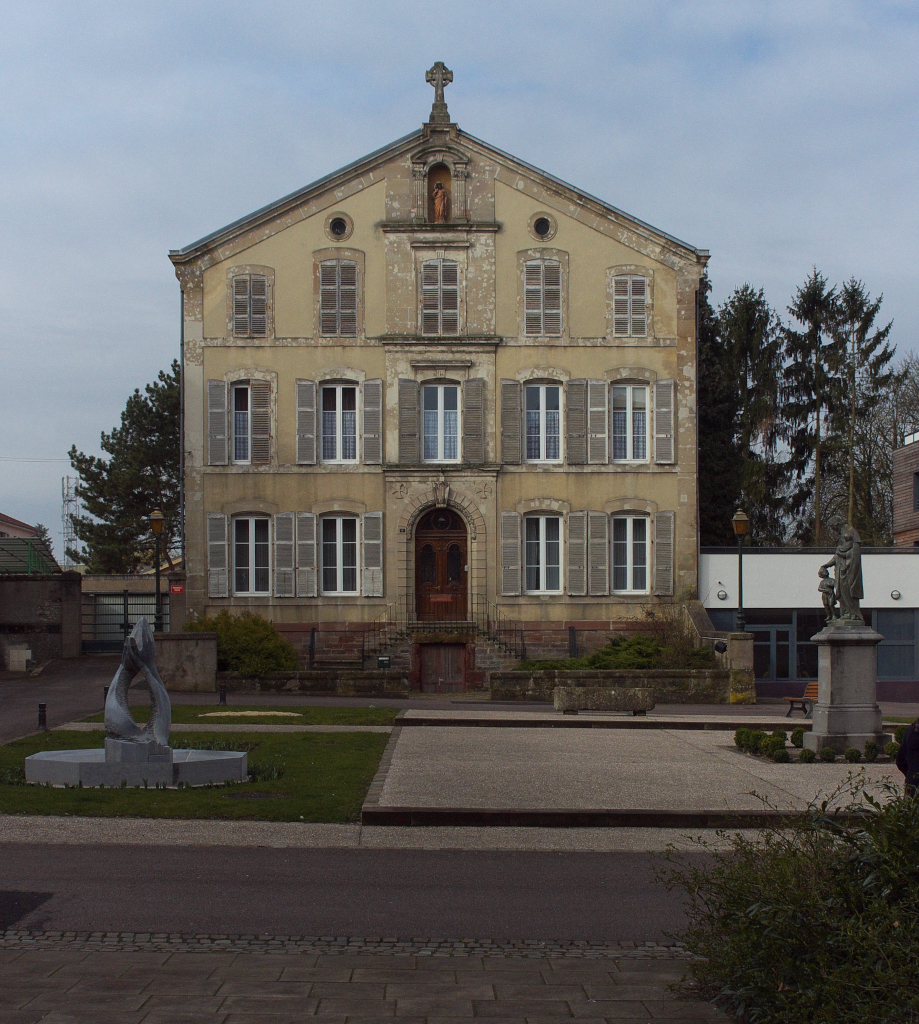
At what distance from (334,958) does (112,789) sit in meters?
6.77

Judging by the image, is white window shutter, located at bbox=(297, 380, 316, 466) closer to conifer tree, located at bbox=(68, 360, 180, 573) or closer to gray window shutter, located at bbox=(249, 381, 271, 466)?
gray window shutter, located at bbox=(249, 381, 271, 466)

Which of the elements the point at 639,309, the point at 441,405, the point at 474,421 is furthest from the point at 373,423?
the point at 639,309

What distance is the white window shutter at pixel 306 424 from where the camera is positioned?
34.3 m

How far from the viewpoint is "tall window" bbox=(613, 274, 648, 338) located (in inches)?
1375

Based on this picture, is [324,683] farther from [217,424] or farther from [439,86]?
[439,86]

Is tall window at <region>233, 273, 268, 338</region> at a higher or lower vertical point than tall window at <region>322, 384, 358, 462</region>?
higher

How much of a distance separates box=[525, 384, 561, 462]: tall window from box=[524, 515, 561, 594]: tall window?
1829 millimetres

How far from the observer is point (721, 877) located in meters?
5.99

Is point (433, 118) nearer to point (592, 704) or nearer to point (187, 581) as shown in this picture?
point (187, 581)

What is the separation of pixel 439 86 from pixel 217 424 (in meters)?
11.9

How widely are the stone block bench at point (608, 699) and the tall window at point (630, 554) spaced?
35.8 ft

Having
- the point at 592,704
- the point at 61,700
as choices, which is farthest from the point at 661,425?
the point at 61,700

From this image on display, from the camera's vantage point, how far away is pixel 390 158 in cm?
3503

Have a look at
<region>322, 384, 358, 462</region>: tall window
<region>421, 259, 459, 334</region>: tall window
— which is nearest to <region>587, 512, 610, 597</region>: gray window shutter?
<region>421, 259, 459, 334</region>: tall window
